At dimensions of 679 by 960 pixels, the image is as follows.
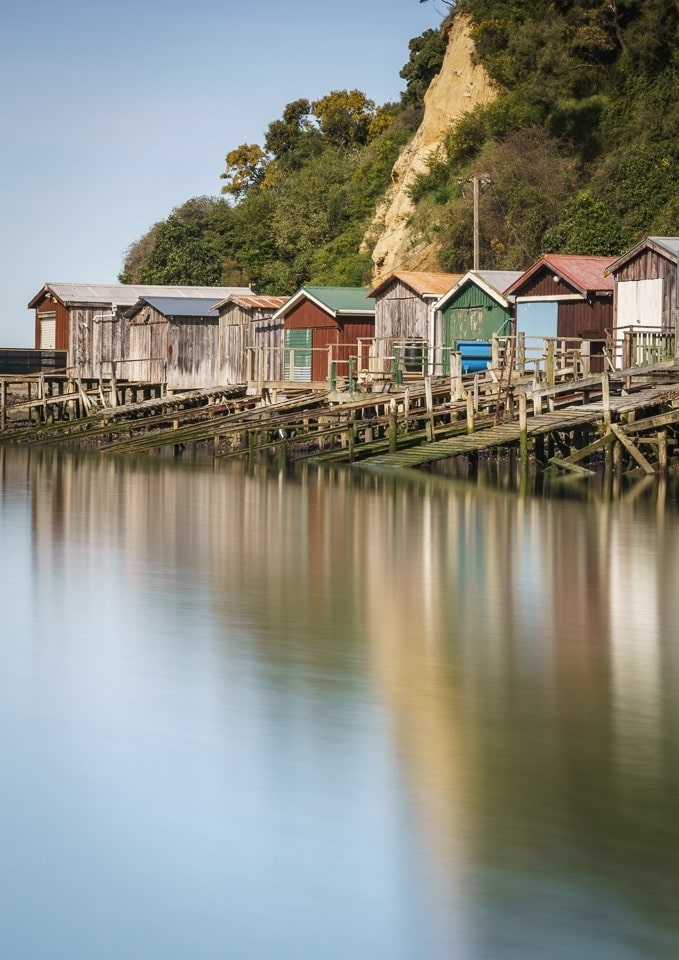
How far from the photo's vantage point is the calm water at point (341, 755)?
823cm

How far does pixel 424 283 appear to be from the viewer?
50.3 metres

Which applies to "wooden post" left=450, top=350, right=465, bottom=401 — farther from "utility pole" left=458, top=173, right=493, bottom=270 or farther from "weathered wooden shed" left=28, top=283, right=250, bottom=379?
"weathered wooden shed" left=28, top=283, right=250, bottom=379

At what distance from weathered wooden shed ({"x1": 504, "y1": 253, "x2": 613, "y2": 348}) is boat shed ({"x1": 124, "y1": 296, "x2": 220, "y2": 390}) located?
16.6m

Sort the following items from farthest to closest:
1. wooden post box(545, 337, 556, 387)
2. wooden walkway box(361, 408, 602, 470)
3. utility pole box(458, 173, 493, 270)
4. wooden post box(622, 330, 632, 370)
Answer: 1. utility pole box(458, 173, 493, 270)
2. wooden post box(622, 330, 632, 370)
3. wooden post box(545, 337, 556, 387)
4. wooden walkway box(361, 408, 602, 470)

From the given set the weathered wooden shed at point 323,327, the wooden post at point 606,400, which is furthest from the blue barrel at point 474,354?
the wooden post at point 606,400

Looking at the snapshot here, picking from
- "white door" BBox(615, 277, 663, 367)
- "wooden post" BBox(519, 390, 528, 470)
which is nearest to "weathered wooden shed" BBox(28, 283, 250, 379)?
"white door" BBox(615, 277, 663, 367)

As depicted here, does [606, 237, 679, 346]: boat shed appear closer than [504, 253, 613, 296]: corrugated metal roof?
Yes

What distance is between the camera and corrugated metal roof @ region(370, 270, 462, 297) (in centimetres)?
4969

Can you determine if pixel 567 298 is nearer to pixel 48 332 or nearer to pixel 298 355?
pixel 298 355

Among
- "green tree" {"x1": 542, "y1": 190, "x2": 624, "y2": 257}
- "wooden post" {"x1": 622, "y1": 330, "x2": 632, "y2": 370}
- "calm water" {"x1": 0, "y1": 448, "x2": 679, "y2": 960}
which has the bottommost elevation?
"calm water" {"x1": 0, "y1": 448, "x2": 679, "y2": 960}

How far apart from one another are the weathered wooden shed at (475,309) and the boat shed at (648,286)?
5.30 meters

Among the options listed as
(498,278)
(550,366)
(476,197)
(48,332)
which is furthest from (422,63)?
(550,366)

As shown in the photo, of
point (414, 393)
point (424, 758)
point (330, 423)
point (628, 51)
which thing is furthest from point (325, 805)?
point (628, 51)

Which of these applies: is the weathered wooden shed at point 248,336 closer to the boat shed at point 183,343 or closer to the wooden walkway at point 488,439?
the boat shed at point 183,343
